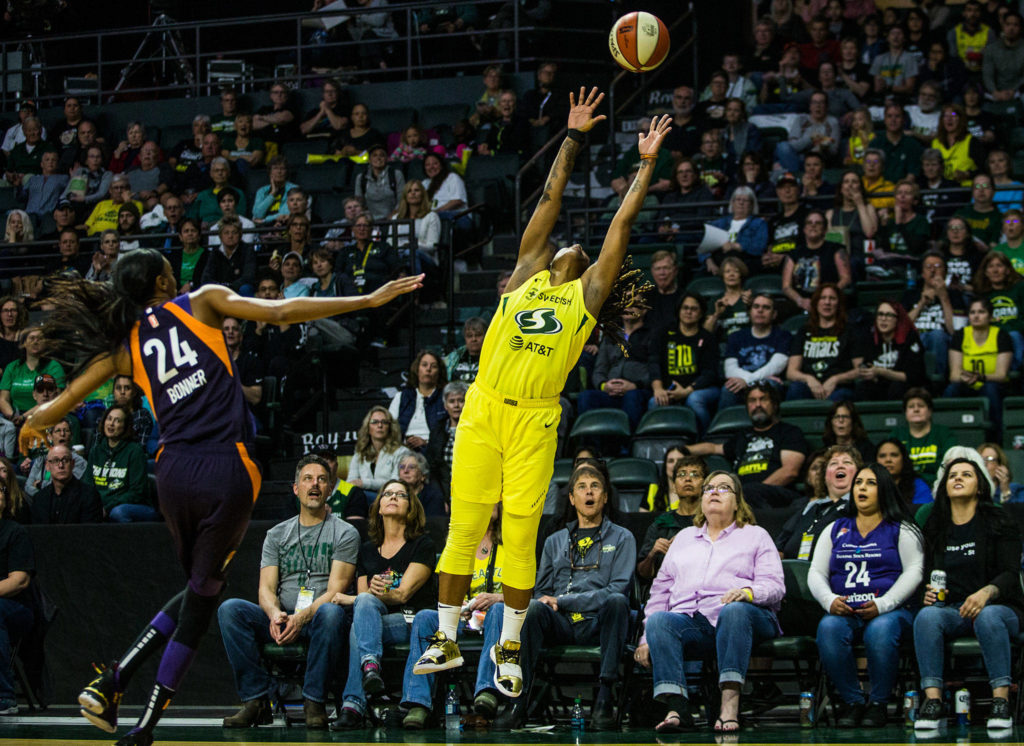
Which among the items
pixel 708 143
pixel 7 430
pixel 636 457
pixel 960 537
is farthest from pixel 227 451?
pixel 708 143

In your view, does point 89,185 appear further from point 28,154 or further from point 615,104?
point 615,104

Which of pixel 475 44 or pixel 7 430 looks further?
pixel 475 44

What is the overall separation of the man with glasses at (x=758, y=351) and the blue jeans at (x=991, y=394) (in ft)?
4.56

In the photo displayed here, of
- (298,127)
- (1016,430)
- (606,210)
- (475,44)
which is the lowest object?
(1016,430)

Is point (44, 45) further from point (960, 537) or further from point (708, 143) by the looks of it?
point (960, 537)

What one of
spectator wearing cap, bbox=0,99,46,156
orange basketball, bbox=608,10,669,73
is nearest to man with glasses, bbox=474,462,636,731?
orange basketball, bbox=608,10,669,73

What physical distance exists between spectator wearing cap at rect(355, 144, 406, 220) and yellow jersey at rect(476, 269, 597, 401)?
8.27 m

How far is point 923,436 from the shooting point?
995cm

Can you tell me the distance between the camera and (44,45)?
2078 cm

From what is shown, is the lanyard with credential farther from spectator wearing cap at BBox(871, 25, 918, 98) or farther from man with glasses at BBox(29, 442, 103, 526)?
spectator wearing cap at BBox(871, 25, 918, 98)

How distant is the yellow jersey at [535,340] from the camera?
22.8 ft

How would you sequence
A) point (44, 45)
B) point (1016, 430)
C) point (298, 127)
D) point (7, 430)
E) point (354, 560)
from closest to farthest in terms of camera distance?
point (354, 560)
point (1016, 430)
point (7, 430)
point (298, 127)
point (44, 45)

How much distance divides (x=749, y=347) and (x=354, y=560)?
4.25 meters

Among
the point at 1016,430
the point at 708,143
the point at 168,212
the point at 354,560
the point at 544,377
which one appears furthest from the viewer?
the point at 168,212
